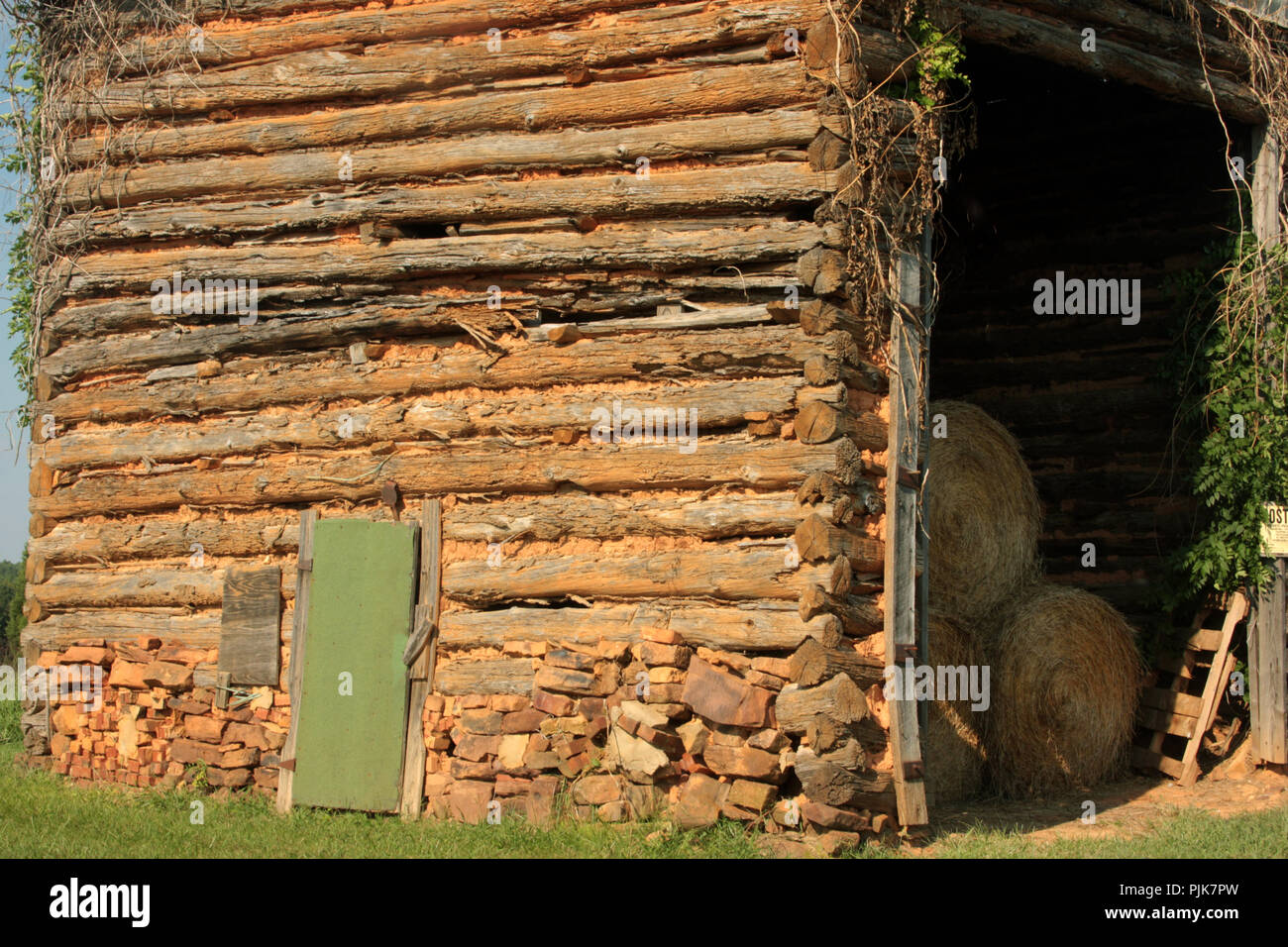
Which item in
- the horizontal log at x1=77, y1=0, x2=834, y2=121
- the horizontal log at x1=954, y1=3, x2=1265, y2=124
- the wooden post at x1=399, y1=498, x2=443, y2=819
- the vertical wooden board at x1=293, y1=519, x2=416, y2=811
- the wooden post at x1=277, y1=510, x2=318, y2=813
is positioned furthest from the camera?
the horizontal log at x1=954, y1=3, x2=1265, y2=124

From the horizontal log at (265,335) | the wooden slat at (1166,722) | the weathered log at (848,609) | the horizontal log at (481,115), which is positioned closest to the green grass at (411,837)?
the weathered log at (848,609)

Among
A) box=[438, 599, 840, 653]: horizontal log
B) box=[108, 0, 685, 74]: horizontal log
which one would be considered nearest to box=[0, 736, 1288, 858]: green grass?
box=[438, 599, 840, 653]: horizontal log

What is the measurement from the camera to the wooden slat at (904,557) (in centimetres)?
754

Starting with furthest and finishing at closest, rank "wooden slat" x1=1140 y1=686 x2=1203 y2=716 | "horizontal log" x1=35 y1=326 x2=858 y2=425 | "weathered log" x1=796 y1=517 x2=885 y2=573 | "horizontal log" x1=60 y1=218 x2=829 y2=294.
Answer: "wooden slat" x1=1140 y1=686 x2=1203 y2=716, "horizontal log" x1=60 y1=218 x2=829 y2=294, "horizontal log" x1=35 y1=326 x2=858 y2=425, "weathered log" x1=796 y1=517 x2=885 y2=573

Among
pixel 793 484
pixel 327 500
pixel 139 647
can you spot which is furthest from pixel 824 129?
pixel 139 647

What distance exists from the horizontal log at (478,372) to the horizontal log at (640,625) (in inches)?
59.5

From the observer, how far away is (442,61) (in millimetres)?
8898

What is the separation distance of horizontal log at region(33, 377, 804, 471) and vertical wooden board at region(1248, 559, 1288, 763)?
4.18 meters

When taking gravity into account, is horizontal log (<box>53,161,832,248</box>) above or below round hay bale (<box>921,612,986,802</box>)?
above

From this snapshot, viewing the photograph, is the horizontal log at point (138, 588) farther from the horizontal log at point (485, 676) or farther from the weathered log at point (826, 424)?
the weathered log at point (826, 424)

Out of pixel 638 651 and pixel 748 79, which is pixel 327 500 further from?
pixel 748 79

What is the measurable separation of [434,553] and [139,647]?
2.70 meters

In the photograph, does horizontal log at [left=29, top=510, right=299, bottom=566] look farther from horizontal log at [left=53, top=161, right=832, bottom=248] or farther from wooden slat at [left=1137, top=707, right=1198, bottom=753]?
wooden slat at [left=1137, top=707, right=1198, bottom=753]

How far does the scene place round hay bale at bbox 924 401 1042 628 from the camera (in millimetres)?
9391
